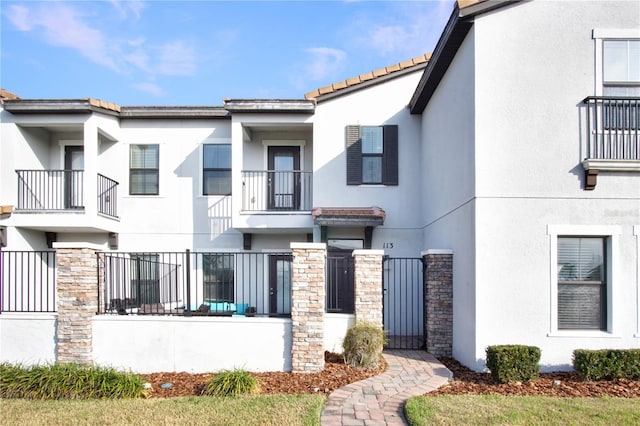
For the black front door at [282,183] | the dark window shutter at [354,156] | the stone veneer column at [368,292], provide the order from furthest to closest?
the black front door at [282,183] < the dark window shutter at [354,156] < the stone veneer column at [368,292]

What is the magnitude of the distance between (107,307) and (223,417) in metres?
4.68

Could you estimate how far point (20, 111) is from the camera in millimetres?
12000

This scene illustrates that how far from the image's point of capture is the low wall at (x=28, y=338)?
26.2ft

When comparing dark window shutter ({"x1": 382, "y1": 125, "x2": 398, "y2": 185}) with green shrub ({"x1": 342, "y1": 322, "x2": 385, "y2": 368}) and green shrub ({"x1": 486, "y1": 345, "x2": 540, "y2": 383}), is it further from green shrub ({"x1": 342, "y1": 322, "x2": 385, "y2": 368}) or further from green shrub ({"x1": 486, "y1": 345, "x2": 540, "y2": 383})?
green shrub ({"x1": 486, "y1": 345, "x2": 540, "y2": 383})

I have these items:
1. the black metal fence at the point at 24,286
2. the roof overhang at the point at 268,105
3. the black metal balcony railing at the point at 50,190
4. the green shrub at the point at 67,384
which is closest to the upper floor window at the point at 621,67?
the roof overhang at the point at 268,105

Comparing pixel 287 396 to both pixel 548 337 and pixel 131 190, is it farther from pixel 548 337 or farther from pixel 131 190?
pixel 131 190

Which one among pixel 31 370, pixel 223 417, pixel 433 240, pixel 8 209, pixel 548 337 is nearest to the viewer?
pixel 223 417

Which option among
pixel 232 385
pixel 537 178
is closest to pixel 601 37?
pixel 537 178

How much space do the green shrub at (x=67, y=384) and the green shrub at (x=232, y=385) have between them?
43.8 inches

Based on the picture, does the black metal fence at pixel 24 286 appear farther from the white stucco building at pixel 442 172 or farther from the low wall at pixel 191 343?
the low wall at pixel 191 343

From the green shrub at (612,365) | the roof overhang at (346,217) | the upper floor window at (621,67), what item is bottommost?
the green shrub at (612,365)

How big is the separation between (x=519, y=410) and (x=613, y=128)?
5385 millimetres

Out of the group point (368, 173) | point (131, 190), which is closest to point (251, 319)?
point (368, 173)

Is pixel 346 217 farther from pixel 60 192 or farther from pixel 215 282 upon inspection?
pixel 60 192
